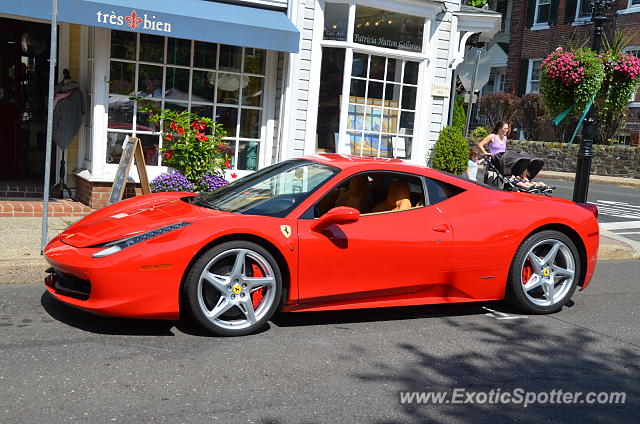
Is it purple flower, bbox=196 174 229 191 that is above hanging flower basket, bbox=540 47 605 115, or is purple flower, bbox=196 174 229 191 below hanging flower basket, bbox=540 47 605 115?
below

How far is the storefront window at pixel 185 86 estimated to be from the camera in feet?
32.0

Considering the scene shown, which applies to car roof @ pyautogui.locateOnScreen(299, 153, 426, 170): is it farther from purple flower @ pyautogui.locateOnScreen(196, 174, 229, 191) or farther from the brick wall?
the brick wall

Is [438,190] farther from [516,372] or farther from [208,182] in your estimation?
[208,182]

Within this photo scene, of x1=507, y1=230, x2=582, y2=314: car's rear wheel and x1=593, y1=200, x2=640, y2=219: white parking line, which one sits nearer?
x1=507, y1=230, x2=582, y2=314: car's rear wheel

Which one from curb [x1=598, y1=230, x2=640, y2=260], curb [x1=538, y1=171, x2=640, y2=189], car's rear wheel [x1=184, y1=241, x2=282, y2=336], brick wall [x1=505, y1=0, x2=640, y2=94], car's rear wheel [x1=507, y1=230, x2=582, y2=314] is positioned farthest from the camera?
brick wall [x1=505, y1=0, x2=640, y2=94]

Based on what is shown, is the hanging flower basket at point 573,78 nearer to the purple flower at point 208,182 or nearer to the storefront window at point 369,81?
the storefront window at point 369,81

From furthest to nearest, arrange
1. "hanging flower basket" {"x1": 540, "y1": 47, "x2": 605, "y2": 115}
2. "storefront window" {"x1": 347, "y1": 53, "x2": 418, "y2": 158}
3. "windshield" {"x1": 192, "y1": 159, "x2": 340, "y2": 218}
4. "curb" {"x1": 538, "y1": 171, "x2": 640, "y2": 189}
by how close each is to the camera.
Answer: "curb" {"x1": 538, "y1": 171, "x2": 640, "y2": 189} < "storefront window" {"x1": 347, "y1": 53, "x2": 418, "y2": 158} < "hanging flower basket" {"x1": 540, "y1": 47, "x2": 605, "y2": 115} < "windshield" {"x1": 192, "y1": 159, "x2": 340, "y2": 218}

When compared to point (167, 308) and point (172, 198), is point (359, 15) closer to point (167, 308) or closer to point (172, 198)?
point (172, 198)

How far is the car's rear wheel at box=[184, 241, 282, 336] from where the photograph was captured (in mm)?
4727

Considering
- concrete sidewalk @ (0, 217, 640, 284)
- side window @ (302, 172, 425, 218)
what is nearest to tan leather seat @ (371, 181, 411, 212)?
side window @ (302, 172, 425, 218)

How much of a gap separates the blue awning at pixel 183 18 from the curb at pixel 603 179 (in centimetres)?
1622

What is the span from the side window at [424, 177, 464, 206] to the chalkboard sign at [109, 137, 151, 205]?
4339 mm

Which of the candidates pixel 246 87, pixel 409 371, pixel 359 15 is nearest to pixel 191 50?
pixel 246 87

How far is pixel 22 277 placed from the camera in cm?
610
